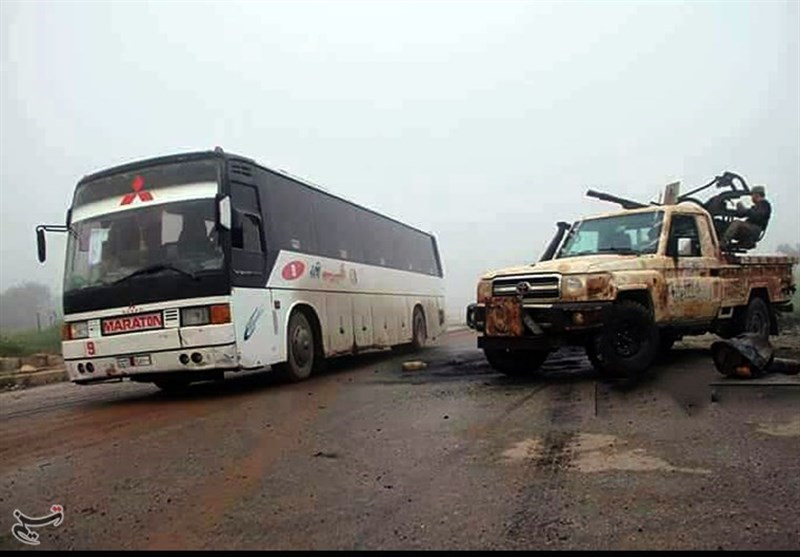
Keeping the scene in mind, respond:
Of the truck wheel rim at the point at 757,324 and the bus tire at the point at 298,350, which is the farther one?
the truck wheel rim at the point at 757,324

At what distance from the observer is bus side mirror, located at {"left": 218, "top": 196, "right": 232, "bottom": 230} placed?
28.3 ft

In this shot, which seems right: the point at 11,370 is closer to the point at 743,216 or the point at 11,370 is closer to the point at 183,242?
the point at 183,242

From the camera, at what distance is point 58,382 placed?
15211mm

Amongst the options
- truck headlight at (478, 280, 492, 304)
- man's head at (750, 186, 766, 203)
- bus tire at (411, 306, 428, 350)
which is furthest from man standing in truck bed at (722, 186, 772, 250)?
bus tire at (411, 306, 428, 350)

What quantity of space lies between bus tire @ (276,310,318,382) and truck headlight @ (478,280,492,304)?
2.82m

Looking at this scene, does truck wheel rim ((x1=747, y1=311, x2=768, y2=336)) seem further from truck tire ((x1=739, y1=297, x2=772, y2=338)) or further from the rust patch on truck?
the rust patch on truck

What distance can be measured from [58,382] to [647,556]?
47.8 feet

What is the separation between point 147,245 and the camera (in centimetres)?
900

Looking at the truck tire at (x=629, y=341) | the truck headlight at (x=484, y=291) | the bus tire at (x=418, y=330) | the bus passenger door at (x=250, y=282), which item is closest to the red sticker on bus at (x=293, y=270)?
the bus passenger door at (x=250, y=282)

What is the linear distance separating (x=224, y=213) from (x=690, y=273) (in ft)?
20.4

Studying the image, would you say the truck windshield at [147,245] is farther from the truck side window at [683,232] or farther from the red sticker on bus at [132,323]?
the truck side window at [683,232]

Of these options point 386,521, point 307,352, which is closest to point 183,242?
point 307,352

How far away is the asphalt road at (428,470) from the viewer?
3.73 metres

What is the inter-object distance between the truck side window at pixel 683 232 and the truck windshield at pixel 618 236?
0.18m
